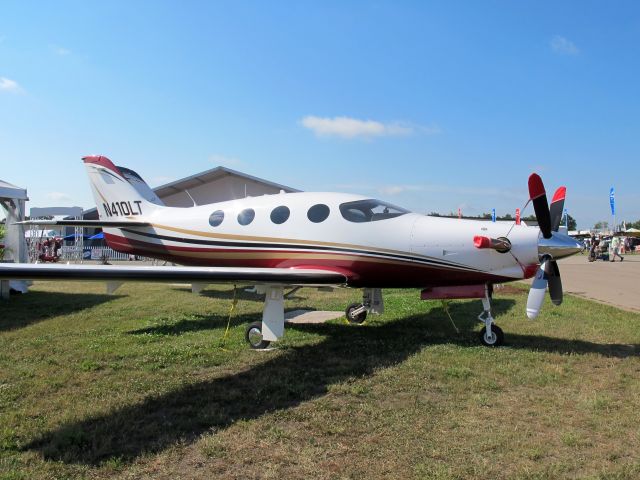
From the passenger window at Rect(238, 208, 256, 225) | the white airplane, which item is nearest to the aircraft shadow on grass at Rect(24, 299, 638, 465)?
the white airplane

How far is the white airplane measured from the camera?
6.85 metres

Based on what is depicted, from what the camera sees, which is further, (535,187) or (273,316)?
(273,316)

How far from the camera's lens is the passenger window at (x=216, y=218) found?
9.65 metres

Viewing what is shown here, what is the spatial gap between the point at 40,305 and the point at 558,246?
1236 cm

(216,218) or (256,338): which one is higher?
(216,218)

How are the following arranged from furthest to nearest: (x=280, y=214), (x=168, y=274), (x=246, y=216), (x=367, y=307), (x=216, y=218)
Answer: (x=367, y=307) < (x=216, y=218) < (x=246, y=216) < (x=280, y=214) < (x=168, y=274)

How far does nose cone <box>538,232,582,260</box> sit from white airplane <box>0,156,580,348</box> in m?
0.01

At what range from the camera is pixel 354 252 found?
7918 millimetres

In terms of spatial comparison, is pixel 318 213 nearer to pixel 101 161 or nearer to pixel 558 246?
pixel 558 246

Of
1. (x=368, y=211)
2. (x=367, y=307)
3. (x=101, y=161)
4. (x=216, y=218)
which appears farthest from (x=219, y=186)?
(x=368, y=211)

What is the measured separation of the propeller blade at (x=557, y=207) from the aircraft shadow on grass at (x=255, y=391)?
1.95m

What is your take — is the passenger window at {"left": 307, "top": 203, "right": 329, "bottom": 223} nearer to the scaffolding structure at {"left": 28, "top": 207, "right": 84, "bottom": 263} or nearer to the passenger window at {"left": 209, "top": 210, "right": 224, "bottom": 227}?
the passenger window at {"left": 209, "top": 210, "right": 224, "bottom": 227}

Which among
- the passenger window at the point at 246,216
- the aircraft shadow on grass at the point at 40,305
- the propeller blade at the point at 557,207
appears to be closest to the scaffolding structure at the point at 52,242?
the aircraft shadow on grass at the point at 40,305

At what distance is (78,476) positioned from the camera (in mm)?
3539
